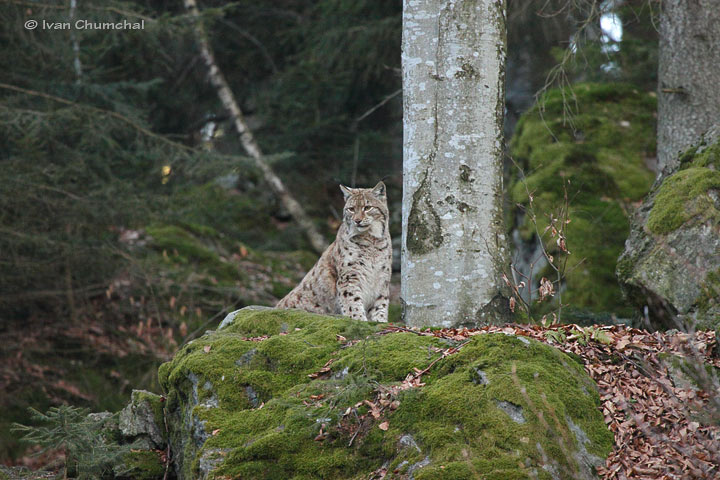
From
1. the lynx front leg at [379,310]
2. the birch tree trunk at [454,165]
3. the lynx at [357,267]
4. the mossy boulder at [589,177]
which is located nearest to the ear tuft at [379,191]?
the lynx at [357,267]

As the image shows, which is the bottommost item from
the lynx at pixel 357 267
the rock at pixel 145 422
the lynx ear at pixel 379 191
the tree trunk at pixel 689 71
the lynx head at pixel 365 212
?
the rock at pixel 145 422

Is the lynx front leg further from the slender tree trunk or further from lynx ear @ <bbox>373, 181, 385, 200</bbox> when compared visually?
the slender tree trunk

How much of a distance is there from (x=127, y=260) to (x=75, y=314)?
1425 millimetres

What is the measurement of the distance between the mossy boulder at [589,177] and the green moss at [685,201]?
3.06 m

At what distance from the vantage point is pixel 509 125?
58.1 ft

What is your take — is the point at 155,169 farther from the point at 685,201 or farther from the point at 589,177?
the point at 685,201

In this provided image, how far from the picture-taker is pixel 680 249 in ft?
20.1

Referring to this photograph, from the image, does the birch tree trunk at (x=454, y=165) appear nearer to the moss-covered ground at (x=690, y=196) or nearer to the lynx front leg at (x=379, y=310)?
the lynx front leg at (x=379, y=310)

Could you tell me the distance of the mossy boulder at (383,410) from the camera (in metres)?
4.03

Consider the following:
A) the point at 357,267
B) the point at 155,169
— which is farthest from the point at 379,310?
the point at 155,169

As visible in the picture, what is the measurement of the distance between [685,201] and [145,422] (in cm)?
507

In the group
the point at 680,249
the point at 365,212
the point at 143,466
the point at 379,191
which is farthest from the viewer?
the point at 379,191

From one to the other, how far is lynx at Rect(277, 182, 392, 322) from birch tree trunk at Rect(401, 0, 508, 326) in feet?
4.16

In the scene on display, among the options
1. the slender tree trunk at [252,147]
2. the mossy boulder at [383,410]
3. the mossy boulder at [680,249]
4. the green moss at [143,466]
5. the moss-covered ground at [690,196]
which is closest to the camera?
the mossy boulder at [383,410]
